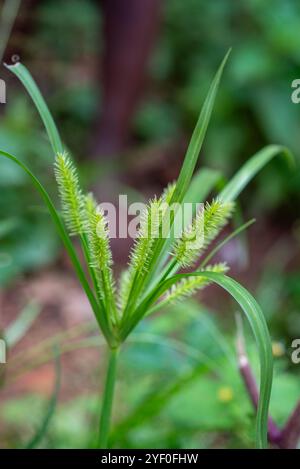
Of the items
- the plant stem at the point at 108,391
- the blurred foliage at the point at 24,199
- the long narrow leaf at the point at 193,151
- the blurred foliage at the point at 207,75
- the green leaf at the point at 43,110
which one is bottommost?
the plant stem at the point at 108,391

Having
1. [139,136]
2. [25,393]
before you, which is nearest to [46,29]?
[139,136]

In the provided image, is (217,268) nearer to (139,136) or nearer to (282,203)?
(282,203)

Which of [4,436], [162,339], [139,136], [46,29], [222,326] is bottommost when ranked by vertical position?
[4,436]

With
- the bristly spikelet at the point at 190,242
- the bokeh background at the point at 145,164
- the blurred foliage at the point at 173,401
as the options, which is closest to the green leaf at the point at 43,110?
the bristly spikelet at the point at 190,242

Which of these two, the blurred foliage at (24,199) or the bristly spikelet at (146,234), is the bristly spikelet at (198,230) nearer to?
the bristly spikelet at (146,234)

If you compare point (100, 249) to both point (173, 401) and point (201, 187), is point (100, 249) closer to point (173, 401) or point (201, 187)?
point (201, 187)

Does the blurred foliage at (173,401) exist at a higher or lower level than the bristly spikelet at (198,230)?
lower

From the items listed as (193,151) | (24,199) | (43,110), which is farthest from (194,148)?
(24,199)
